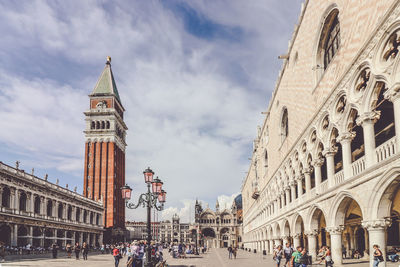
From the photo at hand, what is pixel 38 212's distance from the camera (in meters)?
47.2

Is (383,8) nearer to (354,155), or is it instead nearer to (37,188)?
(354,155)

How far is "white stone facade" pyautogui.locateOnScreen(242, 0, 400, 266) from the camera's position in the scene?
1242 centimetres

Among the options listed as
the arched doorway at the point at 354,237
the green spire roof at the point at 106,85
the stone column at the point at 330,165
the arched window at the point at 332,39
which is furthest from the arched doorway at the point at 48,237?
the arched window at the point at 332,39

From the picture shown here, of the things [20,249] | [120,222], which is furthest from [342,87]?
[120,222]

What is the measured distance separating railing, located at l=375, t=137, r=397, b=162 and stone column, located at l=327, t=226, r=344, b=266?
17.4 ft

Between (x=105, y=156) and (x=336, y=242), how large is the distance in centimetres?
6792

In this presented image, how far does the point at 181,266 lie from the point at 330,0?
18.0 metres

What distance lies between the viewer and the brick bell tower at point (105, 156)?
79.4m

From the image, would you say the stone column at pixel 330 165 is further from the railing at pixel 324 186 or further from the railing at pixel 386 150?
the railing at pixel 386 150

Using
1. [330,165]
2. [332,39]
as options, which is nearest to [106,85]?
[332,39]

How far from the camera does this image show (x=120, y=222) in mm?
86812

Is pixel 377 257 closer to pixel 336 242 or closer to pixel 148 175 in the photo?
pixel 336 242

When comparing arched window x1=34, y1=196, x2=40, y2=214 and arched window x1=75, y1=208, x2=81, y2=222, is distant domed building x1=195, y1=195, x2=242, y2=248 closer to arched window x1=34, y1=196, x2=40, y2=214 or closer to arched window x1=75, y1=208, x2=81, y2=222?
arched window x1=75, y1=208, x2=81, y2=222

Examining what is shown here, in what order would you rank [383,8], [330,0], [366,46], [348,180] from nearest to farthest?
[383,8] < [366,46] < [348,180] < [330,0]
